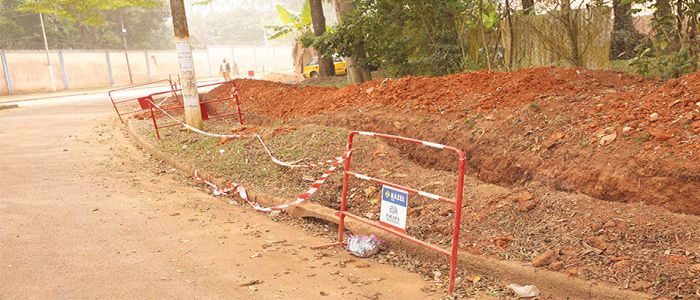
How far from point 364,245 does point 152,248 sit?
2104 millimetres

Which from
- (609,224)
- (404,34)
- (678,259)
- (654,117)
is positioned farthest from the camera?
(404,34)

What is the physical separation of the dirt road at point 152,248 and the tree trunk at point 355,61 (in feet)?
18.7

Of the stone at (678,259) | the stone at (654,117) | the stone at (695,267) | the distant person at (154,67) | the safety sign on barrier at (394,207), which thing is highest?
the stone at (654,117)

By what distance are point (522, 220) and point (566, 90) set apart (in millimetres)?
2954

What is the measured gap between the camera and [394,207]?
517 centimetres

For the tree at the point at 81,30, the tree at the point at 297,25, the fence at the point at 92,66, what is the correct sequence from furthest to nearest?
the tree at the point at 81,30, the fence at the point at 92,66, the tree at the point at 297,25

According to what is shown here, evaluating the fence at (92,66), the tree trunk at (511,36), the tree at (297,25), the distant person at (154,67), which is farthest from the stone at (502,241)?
the distant person at (154,67)

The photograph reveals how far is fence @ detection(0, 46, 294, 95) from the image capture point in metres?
38.2

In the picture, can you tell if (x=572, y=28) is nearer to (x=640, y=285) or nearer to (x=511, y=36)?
(x=511, y=36)

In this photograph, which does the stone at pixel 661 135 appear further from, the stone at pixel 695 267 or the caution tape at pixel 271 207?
the caution tape at pixel 271 207

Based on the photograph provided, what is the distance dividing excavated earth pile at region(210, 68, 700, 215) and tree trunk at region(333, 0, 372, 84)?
10.7 feet

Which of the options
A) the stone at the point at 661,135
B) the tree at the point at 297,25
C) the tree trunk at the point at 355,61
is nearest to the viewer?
the stone at the point at 661,135

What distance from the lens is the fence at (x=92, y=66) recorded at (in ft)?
125

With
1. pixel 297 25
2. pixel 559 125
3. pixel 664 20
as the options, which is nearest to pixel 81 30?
pixel 297 25
